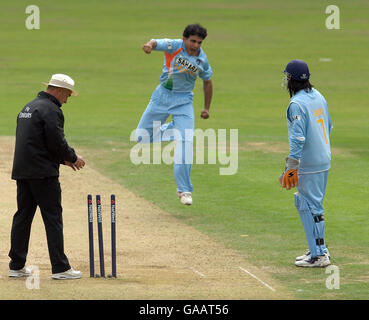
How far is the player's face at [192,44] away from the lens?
13.8 m

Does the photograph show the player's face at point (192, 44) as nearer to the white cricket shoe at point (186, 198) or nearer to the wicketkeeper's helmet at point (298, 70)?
the white cricket shoe at point (186, 198)

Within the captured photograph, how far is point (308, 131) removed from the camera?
10852 mm

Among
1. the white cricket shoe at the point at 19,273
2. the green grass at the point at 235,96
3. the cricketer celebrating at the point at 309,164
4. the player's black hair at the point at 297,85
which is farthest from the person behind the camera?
the green grass at the point at 235,96

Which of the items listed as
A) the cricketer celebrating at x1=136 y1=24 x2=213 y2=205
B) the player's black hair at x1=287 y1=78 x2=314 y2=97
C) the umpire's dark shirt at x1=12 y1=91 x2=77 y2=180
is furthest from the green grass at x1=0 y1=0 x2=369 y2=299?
the umpire's dark shirt at x1=12 y1=91 x2=77 y2=180

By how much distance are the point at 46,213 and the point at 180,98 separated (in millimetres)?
4612

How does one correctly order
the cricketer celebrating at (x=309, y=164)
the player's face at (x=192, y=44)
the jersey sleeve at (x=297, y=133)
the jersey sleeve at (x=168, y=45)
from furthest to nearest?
the player's face at (x=192, y=44), the jersey sleeve at (x=168, y=45), the cricketer celebrating at (x=309, y=164), the jersey sleeve at (x=297, y=133)

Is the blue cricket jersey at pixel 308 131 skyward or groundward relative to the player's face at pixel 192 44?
groundward

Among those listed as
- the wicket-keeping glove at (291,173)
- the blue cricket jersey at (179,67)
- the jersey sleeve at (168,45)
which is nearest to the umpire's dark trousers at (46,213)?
the wicket-keeping glove at (291,173)

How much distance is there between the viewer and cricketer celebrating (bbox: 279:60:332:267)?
10797 millimetres

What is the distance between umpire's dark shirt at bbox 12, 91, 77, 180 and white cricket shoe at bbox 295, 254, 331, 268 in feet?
9.53

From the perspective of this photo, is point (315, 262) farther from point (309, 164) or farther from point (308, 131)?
point (308, 131)

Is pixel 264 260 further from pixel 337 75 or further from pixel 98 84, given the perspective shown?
pixel 337 75

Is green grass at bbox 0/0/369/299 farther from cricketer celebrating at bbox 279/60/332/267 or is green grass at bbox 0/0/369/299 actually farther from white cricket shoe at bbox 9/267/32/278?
white cricket shoe at bbox 9/267/32/278

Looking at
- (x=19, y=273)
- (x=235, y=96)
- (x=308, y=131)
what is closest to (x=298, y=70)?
(x=308, y=131)
